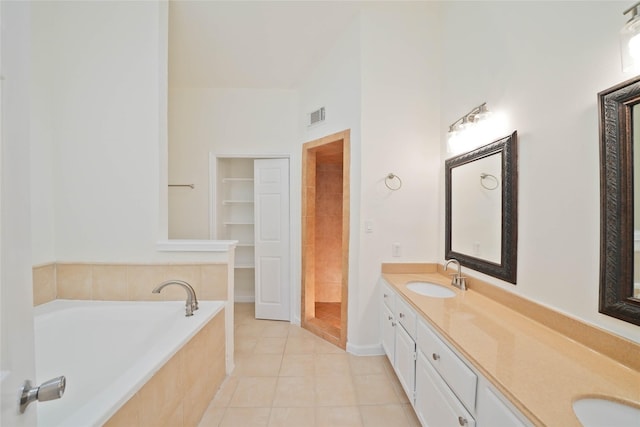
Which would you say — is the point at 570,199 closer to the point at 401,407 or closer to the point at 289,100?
the point at 401,407

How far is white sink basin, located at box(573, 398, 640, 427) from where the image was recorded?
0.73 m

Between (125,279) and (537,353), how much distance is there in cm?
252

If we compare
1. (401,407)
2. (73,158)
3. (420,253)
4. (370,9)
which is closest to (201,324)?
(401,407)

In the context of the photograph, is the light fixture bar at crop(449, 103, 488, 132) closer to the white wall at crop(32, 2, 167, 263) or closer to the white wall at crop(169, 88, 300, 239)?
the white wall at crop(169, 88, 300, 239)

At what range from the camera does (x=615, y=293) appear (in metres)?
0.95

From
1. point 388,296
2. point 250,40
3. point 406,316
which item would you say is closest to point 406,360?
point 406,316

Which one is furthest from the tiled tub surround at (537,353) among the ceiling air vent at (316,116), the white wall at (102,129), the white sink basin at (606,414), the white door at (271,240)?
the white wall at (102,129)

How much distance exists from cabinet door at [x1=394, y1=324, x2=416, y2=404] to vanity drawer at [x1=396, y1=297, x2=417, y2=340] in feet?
0.15

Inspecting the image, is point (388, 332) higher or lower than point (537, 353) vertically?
lower

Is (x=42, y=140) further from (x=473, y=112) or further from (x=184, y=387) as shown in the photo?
(x=473, y=112)

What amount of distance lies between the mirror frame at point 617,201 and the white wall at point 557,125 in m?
0.05

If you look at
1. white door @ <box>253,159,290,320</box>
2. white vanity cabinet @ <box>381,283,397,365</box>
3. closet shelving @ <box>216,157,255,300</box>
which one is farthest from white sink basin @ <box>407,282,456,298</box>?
closet shelving @ <box>216,157,255,300</box>

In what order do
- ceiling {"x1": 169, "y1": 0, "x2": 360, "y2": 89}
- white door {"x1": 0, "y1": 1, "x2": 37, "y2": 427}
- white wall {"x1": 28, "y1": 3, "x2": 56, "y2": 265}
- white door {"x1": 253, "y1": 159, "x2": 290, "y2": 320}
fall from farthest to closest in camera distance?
white door {"x1": 253, "y1": 159, "x2": 290, "y2": 320} < ceiling {"x1": 169, "y1": 0, "x2": 360, "y2": 89} < white wall {"x1": 28, "y1": 3, "x2": 56, "y2": 265} < white door {"x1": 0, "y1": 1, "x2": 37, "y2": 427}

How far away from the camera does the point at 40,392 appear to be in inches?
23.7
